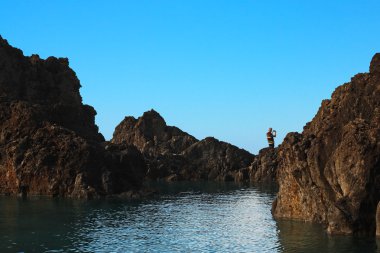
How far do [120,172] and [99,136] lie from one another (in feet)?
189

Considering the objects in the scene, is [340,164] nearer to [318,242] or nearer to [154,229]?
[318,242]

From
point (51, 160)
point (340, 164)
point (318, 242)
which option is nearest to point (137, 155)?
point (51, 160)

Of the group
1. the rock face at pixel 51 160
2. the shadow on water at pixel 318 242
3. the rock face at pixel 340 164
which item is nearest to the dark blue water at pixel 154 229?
the shadow on water at pixel 318 242

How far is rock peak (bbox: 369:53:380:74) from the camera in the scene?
88.3 metres

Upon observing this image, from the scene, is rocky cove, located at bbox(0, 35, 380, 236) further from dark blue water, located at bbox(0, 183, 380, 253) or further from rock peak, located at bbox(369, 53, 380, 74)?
dark blue water, located at bbox(0, 183, 380, 253)

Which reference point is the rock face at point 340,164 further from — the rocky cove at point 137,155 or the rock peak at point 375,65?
the rocky cove at point 137,155

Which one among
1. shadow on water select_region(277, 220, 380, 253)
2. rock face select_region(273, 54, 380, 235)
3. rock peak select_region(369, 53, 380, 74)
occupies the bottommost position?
shadow on water select_region(277, 220, 380, 253)

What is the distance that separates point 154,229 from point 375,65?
47.7 meters

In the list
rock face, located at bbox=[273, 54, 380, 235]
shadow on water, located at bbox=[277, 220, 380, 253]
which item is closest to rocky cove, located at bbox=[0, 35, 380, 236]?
rock face, located at bbox=[273, 54, 380, 235]

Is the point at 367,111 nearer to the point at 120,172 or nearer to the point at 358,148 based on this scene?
the point at 358,148

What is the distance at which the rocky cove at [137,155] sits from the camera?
6862cm

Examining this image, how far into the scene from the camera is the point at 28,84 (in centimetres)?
19188

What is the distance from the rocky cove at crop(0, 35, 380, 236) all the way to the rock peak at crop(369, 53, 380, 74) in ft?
0.72

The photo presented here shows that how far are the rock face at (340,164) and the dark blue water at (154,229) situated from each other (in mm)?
3180
